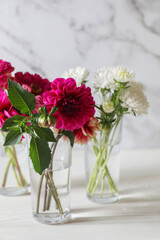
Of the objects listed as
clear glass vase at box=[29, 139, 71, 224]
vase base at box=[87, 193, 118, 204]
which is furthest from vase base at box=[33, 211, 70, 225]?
vase base at box=[87, 193, 118, 204]

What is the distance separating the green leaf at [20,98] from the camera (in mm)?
678

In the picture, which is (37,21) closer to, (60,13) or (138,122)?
(60,13)

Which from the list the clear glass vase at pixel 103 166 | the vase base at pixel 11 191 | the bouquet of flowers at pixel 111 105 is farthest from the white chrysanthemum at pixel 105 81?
the vase base at pixel 11 191

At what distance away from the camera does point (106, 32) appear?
1.24 meters

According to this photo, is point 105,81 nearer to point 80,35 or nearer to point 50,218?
point 50,218

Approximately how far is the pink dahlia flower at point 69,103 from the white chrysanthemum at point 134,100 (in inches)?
6.9

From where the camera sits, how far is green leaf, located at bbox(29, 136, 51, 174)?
66 cm

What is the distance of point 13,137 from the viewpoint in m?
0.68

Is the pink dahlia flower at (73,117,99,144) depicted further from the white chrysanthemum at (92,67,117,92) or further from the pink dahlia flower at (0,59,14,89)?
the pink dahlia flower at (0,59,14,89)

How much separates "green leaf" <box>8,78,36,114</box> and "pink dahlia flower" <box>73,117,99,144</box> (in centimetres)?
11

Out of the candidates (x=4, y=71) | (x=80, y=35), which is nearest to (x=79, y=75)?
(x=4, y=71)

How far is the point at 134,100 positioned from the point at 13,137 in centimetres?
29

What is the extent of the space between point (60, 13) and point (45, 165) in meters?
0.70

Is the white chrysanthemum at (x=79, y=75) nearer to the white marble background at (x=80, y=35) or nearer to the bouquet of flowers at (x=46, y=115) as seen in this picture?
the bouquet of flowers at (x=46, y=115)
